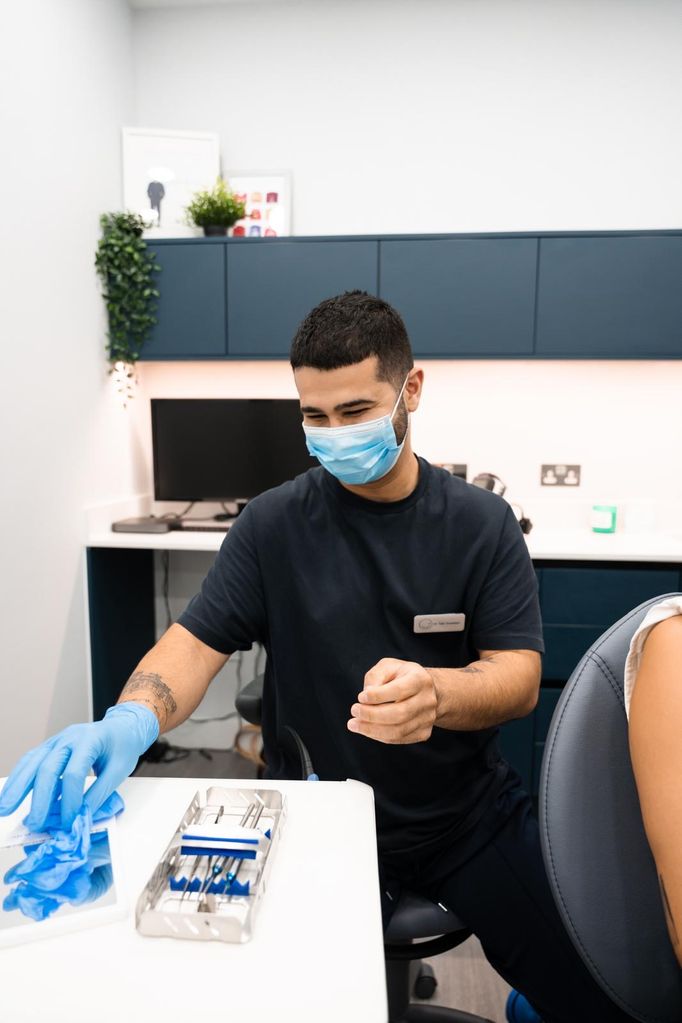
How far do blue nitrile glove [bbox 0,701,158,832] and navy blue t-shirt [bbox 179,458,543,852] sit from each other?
0.33 m

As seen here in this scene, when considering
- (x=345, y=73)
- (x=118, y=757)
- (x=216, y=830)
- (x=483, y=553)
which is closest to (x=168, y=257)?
(x=345, y=73)

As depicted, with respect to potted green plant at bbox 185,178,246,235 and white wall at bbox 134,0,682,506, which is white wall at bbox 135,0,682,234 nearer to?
white wall at bbox 134,0,682,506

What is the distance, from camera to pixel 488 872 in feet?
3.51

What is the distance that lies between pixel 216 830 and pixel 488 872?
59cm

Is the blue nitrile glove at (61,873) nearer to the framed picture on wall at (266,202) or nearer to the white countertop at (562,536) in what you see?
the white countertop at (562,536)

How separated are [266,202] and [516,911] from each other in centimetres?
258

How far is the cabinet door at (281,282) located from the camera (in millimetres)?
2480

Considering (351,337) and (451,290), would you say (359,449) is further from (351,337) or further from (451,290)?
(451,290)

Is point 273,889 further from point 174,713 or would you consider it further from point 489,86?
point 489,86

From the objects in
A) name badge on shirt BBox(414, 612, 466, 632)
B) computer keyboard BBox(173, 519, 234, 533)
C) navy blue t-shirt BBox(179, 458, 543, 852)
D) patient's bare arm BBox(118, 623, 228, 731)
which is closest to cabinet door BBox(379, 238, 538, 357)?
computer keyboard BBox(173, 519, 234, 533)

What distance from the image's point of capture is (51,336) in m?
2.17

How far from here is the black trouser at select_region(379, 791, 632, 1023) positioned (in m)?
0.98

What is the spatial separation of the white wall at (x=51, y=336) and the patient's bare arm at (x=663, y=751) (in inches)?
70.7

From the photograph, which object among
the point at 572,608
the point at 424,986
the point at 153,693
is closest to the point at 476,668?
the point at 153,693
